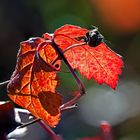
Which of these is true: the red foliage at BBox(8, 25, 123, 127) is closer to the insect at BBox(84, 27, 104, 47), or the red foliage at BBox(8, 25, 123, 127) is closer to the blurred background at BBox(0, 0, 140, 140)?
the insect at BBox(84, 27, 104, 47)

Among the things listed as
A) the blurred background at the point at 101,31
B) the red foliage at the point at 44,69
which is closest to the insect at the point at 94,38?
the red foliage at the point at 44,69

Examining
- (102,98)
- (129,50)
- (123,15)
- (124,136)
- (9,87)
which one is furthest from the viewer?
(123,15)

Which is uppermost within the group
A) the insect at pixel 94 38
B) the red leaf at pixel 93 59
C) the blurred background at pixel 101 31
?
the insect at pixel 94 38

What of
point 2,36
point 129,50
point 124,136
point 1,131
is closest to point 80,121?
point 124,136

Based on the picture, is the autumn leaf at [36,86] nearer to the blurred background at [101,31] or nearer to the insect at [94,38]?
the insect at [94,38]

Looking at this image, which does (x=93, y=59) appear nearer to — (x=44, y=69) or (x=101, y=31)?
(x=44, y=69)

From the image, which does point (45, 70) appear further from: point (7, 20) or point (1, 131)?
point (7, 20)

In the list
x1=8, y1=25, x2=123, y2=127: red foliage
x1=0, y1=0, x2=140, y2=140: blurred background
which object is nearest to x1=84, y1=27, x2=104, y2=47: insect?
x1=8, y1=25, x2=123, y2=127: red foliage
